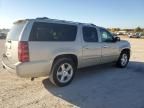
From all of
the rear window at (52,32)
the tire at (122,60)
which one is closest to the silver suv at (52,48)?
the rear window at (52,32)

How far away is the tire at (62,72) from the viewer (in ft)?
17.3

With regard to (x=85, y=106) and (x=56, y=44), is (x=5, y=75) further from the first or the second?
(x=85, y=106)

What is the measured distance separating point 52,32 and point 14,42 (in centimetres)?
108

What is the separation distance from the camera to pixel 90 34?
648 centimetres

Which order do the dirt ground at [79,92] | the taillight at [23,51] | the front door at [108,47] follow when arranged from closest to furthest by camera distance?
the dirt ground at [79,92]
the taillight at [23,51]
the front door at [108,47]

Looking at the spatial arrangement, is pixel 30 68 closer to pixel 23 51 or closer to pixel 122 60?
pixel 23 51

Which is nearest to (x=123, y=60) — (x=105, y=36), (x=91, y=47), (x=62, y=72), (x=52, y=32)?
(x=105, y=36)

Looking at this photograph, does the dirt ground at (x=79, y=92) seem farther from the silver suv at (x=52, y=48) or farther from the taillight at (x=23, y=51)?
the taillight at (x=23, y=51)

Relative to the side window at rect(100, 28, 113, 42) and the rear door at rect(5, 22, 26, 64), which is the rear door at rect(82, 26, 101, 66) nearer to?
the side window at rect(100, 28, 113, 42)

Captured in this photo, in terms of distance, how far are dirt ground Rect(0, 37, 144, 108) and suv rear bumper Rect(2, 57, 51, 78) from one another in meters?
0.53

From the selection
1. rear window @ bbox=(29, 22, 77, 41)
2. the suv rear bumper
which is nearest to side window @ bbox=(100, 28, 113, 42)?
rear window @ bbox=(29, 22, 77, 41)

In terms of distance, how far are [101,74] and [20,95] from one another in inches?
134

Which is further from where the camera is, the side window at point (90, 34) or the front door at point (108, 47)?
the front door at point (108, 47)

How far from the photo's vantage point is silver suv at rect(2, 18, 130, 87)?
4.64m
